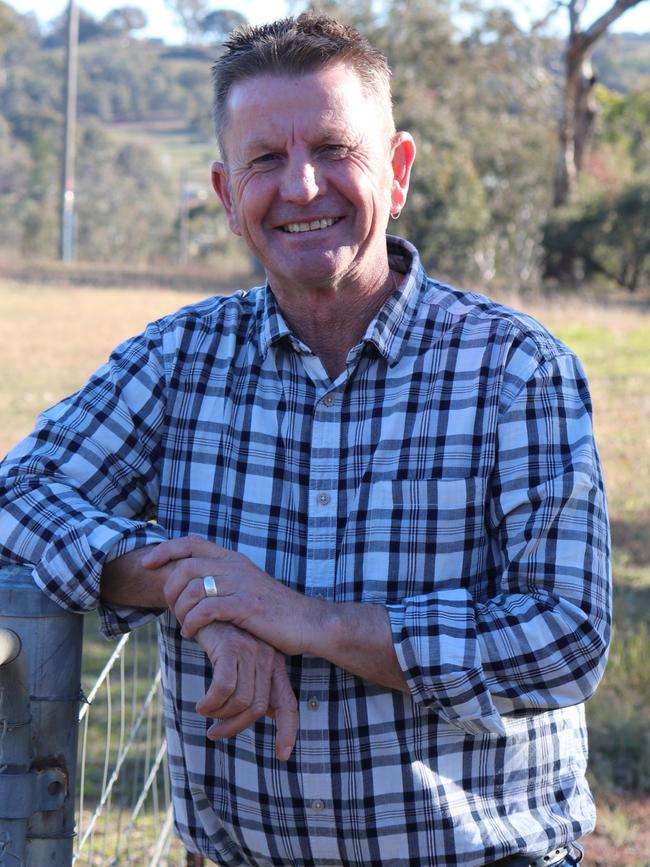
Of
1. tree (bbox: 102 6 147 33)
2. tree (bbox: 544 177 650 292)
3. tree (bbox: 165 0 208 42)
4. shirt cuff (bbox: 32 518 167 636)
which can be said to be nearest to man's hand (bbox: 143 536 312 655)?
shirt cuff (bbox: 32 518 167 636)

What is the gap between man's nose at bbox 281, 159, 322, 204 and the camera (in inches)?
75.7

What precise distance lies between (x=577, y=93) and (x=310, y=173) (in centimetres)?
2329

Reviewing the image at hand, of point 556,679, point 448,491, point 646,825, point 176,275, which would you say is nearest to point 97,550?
point 448,491

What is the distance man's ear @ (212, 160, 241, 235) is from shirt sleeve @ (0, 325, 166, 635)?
24 cm

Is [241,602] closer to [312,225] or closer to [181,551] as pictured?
[181,551]

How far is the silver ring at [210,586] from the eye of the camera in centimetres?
171

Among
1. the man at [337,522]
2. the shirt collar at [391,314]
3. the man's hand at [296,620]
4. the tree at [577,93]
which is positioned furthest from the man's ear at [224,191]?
the tree at [577,93]

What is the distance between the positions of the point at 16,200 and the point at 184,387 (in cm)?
5878

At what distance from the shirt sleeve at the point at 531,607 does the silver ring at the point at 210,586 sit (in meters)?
0.26

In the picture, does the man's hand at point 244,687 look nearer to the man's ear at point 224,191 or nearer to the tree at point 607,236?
the man's ear at point 224,191

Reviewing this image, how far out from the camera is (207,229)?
189 feet

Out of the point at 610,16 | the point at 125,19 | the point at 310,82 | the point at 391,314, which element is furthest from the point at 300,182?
the point at 125,19

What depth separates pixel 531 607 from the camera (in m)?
1.68

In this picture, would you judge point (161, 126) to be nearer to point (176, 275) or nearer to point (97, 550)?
point (176, 275)
